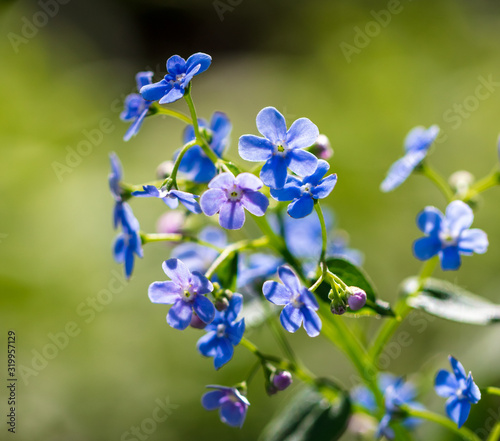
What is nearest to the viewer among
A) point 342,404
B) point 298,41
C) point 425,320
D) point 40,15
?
point 342,404

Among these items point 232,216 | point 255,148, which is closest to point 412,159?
point 255,148

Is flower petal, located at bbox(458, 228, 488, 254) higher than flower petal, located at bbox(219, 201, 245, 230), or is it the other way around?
flower petal, located at bbox(219, 201, 245, 230)

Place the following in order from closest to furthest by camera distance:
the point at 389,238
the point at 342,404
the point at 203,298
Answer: the point at 203,298 < the point at 342,404 < the point at 389,238

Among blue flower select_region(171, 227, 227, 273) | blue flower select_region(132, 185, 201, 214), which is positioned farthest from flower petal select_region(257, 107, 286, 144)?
blue flower select_region(171, 227, 227, 273)

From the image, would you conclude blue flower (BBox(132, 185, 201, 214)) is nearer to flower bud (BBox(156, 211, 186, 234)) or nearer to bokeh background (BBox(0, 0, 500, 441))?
flower bud (BBox(156, 211, 186, 234))

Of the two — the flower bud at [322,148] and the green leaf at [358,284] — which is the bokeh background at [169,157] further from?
the flower bud at [322,148]

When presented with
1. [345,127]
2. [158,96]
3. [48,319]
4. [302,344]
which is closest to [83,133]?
[48,319]

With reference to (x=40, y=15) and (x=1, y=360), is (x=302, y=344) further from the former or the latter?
(x=40, y=15)
